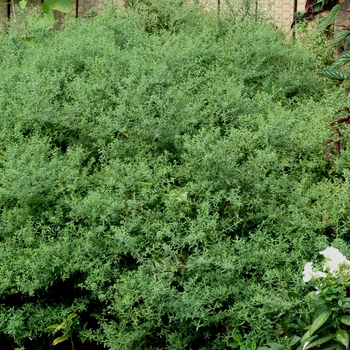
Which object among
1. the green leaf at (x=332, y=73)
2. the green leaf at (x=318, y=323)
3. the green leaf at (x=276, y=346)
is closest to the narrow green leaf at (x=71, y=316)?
the green leaf at (x=276, y=346)

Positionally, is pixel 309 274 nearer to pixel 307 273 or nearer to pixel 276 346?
pixel 307 273

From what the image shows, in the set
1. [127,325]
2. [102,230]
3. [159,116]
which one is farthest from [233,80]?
[127,325]

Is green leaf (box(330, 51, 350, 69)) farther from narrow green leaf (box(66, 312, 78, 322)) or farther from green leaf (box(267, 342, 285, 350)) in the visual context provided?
narrow green leaf (box(66, 312, 78, 322))

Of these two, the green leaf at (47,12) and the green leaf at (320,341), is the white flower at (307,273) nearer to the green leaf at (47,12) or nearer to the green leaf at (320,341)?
the green leaf at (320,341)

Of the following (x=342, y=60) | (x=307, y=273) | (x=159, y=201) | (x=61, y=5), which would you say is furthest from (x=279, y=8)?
(x=307, y=273)

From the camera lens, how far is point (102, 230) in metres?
2.08

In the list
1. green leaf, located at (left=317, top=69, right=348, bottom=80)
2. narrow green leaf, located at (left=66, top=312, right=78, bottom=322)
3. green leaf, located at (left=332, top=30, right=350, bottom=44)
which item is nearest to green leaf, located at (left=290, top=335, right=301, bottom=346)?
narrow green leaf, located at (left=66, top=312, right=78, bottom=322)

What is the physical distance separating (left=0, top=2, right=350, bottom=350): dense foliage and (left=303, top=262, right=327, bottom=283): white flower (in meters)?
0.07

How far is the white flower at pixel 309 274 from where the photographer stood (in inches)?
71.0

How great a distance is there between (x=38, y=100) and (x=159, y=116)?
0.51 m

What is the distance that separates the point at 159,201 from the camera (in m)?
2.22

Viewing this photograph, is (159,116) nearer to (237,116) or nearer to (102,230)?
(237,116)

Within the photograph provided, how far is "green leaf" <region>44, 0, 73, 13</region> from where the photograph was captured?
3.90 meters

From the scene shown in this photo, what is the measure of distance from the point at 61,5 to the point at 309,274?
276 cm
